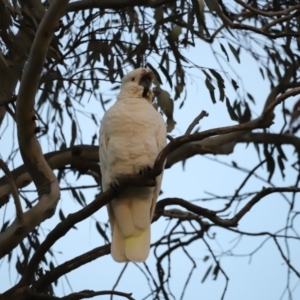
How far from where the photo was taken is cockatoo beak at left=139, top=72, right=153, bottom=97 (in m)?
2.70

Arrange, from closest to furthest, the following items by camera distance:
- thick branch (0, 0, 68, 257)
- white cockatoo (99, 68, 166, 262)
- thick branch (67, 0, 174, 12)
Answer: thick branch (0, 0, 68, 257) → white cockatoo (99, 68, 166, 262) → thick branch (67, 0, 174, 12)

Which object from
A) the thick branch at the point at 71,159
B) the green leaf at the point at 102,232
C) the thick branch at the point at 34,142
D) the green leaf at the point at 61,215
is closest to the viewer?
the thick branch at the point at 34,142

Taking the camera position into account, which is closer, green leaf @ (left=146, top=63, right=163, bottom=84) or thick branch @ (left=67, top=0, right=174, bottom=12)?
thick branch @ (left=67, top=0, right=174, bottom=12)

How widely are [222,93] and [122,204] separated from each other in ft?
1.85

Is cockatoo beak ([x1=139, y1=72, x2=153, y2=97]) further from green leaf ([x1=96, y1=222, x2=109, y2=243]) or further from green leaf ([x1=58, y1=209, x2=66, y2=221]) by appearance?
green leaf ([x1=96, y1=222, x2=109, y2=243])

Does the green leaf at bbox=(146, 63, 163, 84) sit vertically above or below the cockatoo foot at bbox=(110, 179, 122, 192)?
above

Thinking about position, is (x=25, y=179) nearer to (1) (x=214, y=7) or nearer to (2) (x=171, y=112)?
(2) (x=171, y=112)

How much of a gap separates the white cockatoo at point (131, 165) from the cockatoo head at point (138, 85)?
13 centimetres

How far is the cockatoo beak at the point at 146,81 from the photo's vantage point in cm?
270

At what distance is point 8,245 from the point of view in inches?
92.4

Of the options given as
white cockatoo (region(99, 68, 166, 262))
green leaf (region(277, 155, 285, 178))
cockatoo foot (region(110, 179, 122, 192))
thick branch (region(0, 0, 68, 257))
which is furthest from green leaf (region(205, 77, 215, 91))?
green leaf (region(277, 155, 285, 178))

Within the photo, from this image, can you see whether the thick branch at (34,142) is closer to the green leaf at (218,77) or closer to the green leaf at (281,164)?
the green leaf at (218,77)

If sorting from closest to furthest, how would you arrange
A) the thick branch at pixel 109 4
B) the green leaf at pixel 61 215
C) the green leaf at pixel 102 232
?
the thick branch at pixel 109 4, the green leaf at pixel 61 215, the green leaf at pixel 102 232

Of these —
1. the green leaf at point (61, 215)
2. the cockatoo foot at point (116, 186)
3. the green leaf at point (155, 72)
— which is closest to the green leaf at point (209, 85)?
the green leaf at point (155, 72)
